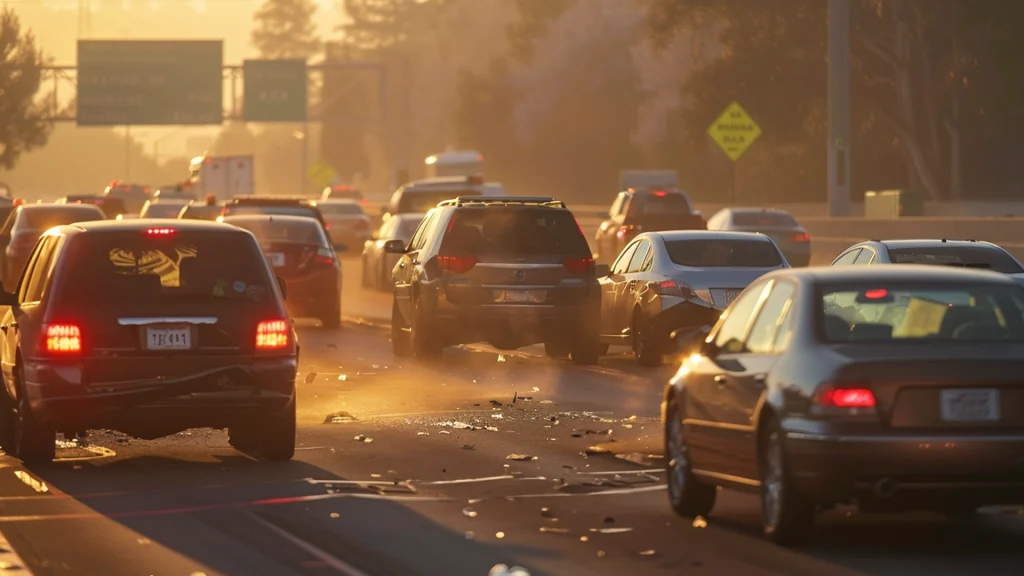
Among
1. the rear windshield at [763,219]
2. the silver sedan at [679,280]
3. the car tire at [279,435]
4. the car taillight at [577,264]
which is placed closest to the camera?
the car tire at [279,435]

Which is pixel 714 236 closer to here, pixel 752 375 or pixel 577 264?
pixel 577 264

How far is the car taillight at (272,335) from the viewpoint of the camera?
14.5 meters

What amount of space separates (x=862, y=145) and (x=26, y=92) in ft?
203

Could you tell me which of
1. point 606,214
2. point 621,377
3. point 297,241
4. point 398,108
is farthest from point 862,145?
point 398,108

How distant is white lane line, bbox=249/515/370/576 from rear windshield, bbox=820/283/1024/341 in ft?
8.37

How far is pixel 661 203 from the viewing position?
1800 inches

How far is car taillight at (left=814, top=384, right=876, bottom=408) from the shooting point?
10359 mm

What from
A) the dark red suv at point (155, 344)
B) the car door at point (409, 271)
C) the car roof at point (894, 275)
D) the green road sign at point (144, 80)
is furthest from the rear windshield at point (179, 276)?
the green road sign at point (144, 80)

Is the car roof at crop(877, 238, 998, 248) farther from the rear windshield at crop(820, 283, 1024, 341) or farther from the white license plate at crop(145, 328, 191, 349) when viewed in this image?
the rear windshield at crop(820, 283, 1024, 341)

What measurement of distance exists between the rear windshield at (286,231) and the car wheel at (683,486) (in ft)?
62.0

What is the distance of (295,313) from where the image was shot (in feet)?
102

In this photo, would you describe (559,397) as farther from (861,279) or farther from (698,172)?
(698,172)

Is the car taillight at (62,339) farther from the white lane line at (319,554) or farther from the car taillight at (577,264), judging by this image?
the car taillight at (577,264)

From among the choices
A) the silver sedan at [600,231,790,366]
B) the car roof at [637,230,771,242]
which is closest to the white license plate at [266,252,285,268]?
the silver sedan at [600,231,790,366]
